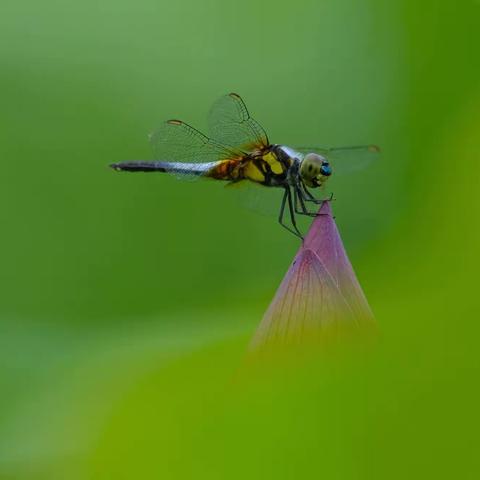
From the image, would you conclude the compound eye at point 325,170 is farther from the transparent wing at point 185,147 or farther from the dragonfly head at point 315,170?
the transparent wing at point 185,147

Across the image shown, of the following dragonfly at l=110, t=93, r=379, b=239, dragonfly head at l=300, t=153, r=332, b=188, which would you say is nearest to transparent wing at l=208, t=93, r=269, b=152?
dragonfly at l=110, t=93, r=379, b=239

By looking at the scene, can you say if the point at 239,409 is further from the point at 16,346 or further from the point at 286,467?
the point at 16,346

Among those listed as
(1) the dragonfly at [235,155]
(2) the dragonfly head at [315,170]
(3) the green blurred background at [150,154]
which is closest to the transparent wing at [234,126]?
(1) the dragonfly at [235,155]

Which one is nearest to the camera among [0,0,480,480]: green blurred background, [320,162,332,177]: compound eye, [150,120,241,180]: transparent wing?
[320,162,332,177]: compound eye

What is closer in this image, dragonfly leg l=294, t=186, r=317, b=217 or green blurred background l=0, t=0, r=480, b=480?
dragonfly leg l=294, t=186, r=317, b=217

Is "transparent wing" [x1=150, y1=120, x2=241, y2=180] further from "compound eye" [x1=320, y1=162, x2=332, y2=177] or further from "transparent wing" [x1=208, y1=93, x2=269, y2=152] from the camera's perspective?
"compound eye" [x1=320, y1=162, x2=332, y2=177]

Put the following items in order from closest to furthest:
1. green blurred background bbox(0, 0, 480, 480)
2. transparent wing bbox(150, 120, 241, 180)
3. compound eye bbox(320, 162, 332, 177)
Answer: compound eye bbox(320, 162, 332, 177)
transparent wing bbox(150, 120, 241, 180)
green blurred background bbox(0, 0, 480, 480)

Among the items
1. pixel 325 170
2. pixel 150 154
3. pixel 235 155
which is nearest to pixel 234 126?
pixel 235 155
